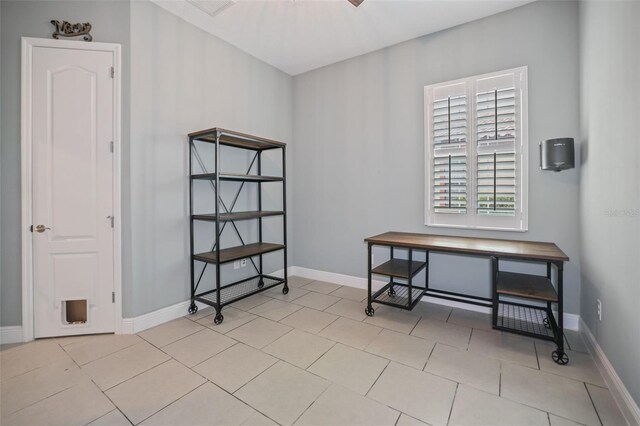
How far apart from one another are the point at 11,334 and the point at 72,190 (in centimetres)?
130

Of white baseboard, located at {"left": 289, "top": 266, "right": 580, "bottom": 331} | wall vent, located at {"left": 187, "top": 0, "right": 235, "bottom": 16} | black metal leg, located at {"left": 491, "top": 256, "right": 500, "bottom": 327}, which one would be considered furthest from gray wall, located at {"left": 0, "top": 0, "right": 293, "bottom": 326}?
black metal leg, located at {"left": 491, "top": 256, "right": 500, "bottom": 327}

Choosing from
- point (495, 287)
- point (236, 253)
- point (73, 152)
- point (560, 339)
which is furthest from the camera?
point (236, 253)

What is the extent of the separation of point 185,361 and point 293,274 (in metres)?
2.34

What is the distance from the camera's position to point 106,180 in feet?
8.43

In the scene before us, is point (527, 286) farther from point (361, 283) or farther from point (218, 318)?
point (218, 318)

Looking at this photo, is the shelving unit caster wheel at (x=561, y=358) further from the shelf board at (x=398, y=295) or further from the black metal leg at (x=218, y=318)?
the black metal leg at (x=218, y=318)

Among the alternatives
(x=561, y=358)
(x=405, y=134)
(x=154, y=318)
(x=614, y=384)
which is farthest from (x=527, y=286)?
(x=154, y=318)

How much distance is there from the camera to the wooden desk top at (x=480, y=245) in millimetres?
2176

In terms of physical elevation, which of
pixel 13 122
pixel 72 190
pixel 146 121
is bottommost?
pixel 72 190

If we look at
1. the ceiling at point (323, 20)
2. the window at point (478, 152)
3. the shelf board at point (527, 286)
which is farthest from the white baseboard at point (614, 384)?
the ceiling at point (323, 20)

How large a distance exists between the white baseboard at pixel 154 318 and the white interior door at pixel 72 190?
0.52 feet

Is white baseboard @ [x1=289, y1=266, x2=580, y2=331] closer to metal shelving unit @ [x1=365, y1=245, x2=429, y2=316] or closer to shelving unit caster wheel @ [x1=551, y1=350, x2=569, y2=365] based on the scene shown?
metal shelving unit @ [x1=365, y1=245, x2=429, y2=316]

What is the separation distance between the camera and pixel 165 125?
2.83 metres

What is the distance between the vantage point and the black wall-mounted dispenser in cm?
231
